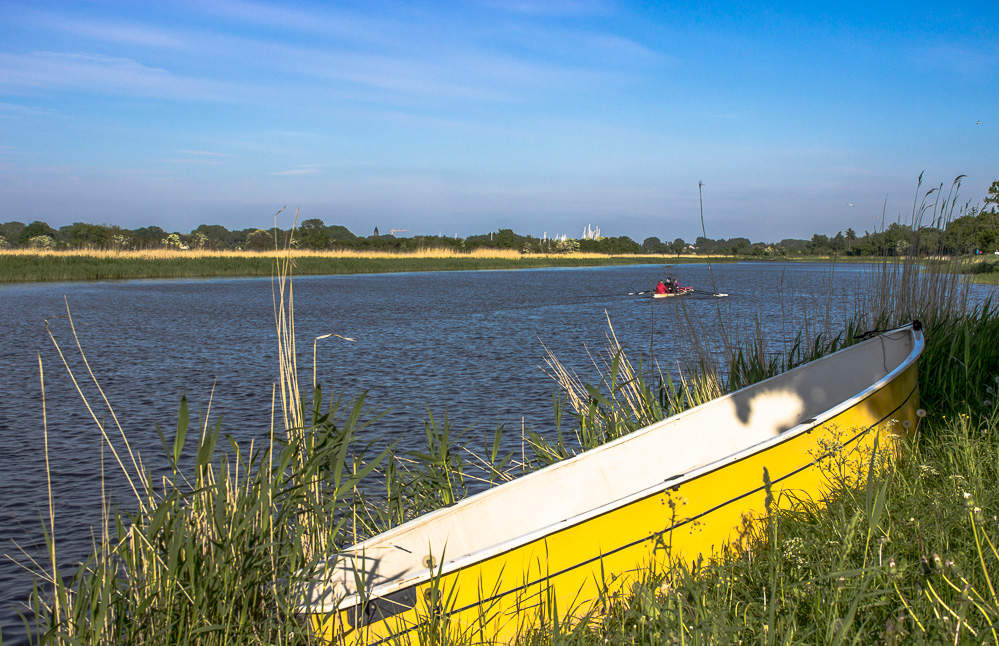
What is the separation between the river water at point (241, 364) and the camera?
6.76m

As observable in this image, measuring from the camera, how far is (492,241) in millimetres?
97562

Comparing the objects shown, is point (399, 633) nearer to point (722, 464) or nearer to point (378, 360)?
point (722, 464)

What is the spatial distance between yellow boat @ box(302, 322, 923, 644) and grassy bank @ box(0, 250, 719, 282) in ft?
88.5

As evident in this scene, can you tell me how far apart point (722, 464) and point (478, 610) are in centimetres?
138

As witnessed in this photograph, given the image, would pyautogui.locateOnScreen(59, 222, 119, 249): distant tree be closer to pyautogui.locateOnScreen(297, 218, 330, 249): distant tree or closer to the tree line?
the tree line

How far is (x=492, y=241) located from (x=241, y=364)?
278 feet

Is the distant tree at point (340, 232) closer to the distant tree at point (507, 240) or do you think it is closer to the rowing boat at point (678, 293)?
the distant tree at point (507, 240)

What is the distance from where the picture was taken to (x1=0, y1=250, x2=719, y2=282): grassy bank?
40450 mm

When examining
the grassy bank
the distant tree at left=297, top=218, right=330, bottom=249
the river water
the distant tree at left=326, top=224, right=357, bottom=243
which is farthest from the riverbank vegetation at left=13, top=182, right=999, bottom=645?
the distant tree at left=326, top=224, right=357, bottom=243

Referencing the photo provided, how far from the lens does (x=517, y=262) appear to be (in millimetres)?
68000

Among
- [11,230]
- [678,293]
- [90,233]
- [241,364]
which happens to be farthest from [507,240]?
[678,293]

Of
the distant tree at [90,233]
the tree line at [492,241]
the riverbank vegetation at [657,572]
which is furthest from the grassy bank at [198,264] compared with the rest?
the riverbank vegetation at [657,572]

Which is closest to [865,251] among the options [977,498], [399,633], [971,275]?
[971,275]

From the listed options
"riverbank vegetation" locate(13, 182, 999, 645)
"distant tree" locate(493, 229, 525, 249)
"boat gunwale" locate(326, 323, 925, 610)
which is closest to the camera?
"riverbank vegetation" locate(13, 182, 999, 645)
